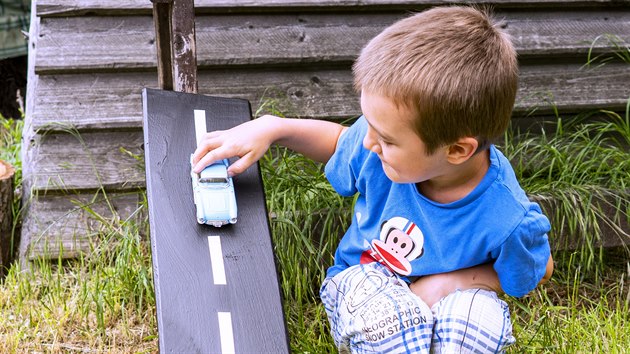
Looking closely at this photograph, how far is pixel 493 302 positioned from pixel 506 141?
137 cm

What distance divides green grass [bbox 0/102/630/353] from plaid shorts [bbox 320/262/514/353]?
0.54 m

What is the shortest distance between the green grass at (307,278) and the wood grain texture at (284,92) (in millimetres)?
295

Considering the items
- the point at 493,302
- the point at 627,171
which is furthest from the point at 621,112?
the point at 493,302

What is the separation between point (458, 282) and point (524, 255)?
0.20 metres

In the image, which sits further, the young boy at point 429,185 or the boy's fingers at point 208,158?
the boy's fingers at point 208,158

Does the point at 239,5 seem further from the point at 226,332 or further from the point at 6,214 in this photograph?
the point at 226,332

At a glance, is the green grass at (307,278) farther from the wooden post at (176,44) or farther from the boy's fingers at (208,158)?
the boy's fingers at (208,158)

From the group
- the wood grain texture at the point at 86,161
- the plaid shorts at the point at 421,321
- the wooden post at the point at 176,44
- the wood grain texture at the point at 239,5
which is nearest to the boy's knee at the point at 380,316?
the plaid shorts at the point at 421,321

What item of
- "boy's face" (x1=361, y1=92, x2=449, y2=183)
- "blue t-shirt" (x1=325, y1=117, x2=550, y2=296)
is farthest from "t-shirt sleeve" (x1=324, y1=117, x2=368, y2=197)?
"boy's face" (x1=361, y1=92, x2=449, y2=183)

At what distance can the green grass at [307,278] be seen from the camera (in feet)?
9.30

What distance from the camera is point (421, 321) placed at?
2135 millimetres

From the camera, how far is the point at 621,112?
3.95 metres

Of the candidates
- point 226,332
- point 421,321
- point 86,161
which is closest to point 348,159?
point 421,321

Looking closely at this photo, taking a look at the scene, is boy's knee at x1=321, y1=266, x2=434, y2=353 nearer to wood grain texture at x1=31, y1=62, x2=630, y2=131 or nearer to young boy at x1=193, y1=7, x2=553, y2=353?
young boy at x1=193, y1=7, x2=553, y2=353
